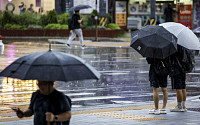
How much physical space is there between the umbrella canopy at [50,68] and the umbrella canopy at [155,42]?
4597 millimetres

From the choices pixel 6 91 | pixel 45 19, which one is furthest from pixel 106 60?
pixel 45 19

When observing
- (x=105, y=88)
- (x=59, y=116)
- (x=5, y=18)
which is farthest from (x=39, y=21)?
(x=59, y=116)

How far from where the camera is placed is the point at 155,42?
10617mm

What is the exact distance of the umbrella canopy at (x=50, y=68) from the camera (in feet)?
18.6

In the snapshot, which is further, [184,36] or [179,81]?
[179,81]

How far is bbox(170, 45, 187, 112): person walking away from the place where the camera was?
36.2 feet

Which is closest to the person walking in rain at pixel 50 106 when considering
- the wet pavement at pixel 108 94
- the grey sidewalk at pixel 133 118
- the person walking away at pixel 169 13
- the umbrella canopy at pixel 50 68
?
the umbrella canopy at pixel 50 68

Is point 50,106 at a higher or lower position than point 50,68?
lower

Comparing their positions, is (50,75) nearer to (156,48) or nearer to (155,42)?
(156,48)

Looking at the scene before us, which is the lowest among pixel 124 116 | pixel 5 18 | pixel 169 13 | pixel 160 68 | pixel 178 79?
pixel 124 116

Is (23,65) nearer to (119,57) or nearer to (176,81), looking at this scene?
(176,81)

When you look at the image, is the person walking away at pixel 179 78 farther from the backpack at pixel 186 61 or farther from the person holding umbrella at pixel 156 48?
the person holding umbrella at pixel 156 48

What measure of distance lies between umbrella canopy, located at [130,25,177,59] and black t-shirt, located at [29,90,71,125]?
4734 millimetres

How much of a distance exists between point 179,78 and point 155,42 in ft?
3.37
